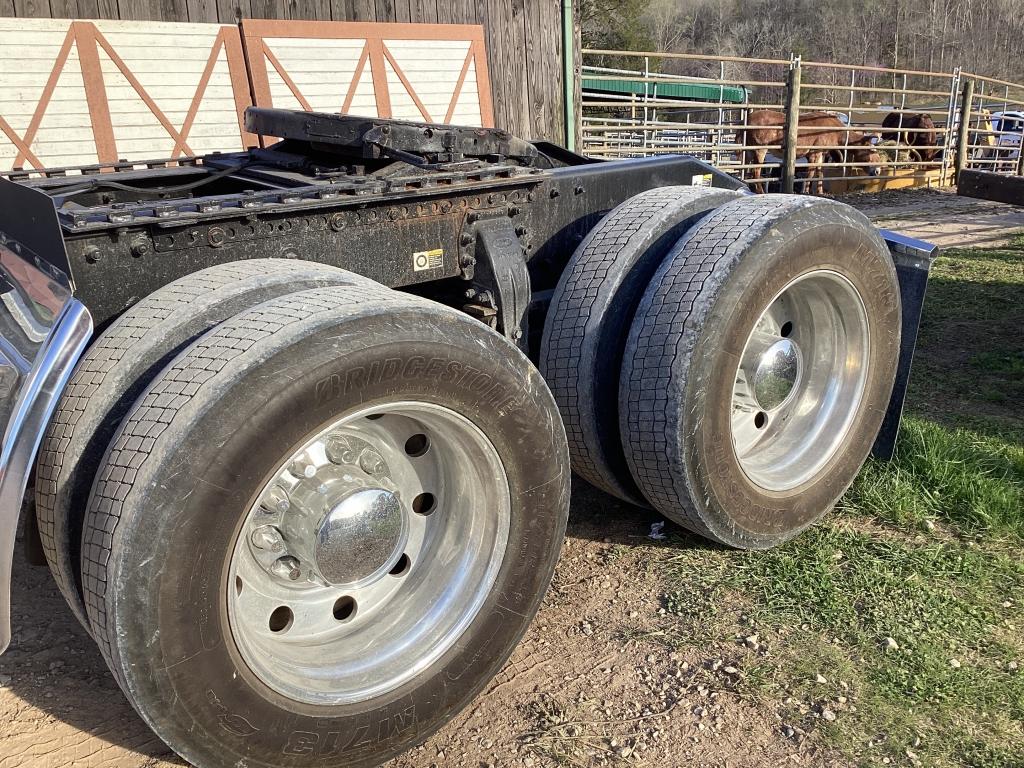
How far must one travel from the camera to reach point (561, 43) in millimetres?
10586

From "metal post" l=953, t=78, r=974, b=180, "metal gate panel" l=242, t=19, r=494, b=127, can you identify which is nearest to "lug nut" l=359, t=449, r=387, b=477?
"metal gate panel" l=242, t=19, r=494, b=127

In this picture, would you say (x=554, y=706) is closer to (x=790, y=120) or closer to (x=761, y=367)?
(x=761, y=367)

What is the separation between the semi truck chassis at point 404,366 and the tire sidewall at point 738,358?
0.04 feet

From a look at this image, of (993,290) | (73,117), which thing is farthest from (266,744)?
(73,117)

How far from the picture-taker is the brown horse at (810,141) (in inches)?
568

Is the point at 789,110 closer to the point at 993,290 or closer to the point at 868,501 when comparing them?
the point at 993,290

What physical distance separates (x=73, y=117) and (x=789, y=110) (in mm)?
9643

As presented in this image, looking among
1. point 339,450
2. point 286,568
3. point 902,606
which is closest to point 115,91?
point 339,450

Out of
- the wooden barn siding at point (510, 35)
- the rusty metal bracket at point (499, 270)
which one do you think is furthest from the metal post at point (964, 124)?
the rusty metal bracket at point (499, 270)

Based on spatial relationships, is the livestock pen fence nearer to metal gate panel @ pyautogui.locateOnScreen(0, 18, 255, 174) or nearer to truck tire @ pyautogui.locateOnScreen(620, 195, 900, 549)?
metal gate panel @ pyautogui.locateOnScreen(0, 18, 255, 174)

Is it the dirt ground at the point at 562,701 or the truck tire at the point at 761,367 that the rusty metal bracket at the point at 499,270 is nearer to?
the truck tire at the point at 761,367

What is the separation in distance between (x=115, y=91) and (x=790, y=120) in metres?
9.34

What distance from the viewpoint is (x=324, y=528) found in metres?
2.28

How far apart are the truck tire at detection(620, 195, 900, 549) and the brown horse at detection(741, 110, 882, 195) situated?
10.7 meters
